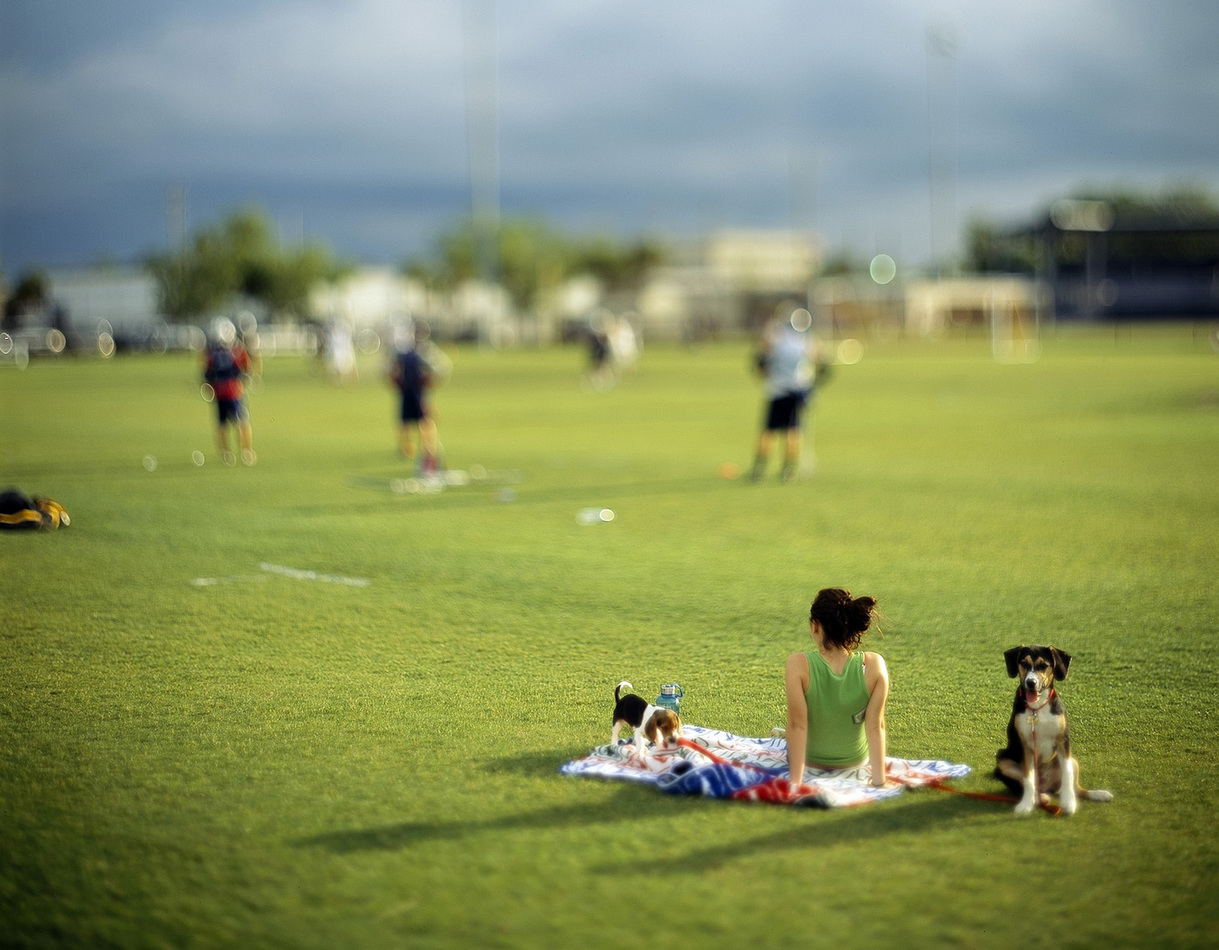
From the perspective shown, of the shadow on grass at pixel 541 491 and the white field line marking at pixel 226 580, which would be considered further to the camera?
the shadow on grass at pixel 541 491

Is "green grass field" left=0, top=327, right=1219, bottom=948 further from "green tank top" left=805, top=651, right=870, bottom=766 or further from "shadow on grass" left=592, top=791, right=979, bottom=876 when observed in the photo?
"green tank top" left=805, top=651, right=870, bottom=766

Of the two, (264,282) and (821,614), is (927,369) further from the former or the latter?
(264,282)

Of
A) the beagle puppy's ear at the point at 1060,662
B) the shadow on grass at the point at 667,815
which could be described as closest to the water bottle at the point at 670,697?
the shadow on grass at the point at 667,815

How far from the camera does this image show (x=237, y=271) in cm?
8194

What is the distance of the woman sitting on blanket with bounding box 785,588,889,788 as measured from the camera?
5.37 m

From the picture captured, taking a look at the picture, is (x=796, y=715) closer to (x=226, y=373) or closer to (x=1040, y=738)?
(x=1040, y=738)

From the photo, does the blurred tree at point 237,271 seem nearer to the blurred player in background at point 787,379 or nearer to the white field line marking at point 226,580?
the blurred player in background at point 787,379

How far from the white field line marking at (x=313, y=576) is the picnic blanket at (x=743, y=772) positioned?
16.0ft

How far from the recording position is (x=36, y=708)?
271 inches

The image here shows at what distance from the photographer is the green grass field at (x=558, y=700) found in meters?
4.41

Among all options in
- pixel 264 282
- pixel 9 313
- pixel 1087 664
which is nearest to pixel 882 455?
pixel 1087 664

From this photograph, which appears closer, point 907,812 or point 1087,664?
point 907,812

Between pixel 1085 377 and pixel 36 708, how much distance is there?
121ft

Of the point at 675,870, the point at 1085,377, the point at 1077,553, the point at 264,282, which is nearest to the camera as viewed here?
the point at 675,870
